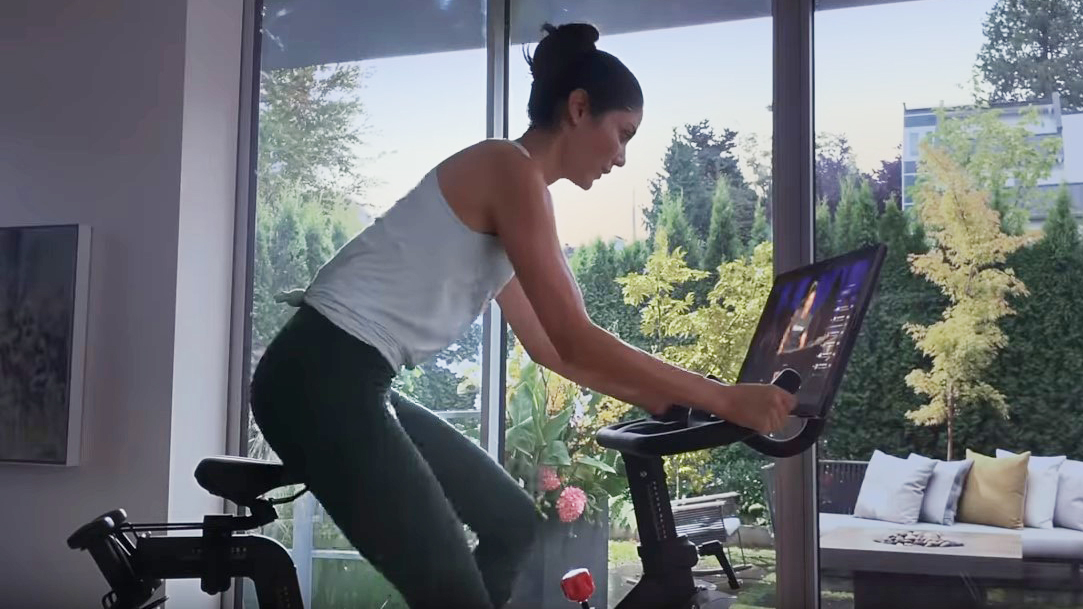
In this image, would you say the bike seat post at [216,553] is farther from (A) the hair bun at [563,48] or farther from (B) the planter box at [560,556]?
(B) the planter box at [560,556]

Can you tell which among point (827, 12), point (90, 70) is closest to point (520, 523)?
point (827, 12)

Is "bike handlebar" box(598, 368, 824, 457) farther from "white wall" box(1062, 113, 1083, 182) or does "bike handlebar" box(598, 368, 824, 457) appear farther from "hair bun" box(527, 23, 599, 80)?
"white wall" box(1062, 113, 1083, 182)

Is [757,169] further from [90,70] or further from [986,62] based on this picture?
[90,70]

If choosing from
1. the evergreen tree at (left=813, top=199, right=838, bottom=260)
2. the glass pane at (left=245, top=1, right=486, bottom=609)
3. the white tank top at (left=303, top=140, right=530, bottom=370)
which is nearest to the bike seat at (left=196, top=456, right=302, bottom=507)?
the white tank top at (left=303, top=140, right=530, bottom=370)

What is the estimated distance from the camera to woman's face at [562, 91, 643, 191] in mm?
1546

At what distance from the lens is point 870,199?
2645 millimetres

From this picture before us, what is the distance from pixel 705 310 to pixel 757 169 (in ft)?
1.31

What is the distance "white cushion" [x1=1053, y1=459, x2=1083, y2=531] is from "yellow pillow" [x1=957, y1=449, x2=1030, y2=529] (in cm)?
8

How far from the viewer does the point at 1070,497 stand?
2426 mm

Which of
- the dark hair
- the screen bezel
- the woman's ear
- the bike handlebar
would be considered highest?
the dark hair

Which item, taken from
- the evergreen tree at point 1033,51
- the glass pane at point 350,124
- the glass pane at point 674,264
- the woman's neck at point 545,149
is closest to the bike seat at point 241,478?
the woman's neck at point 545,149

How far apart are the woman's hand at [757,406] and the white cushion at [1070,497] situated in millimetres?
1474

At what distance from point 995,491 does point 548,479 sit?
1.17 meters

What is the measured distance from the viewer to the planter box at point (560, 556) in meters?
2.90
